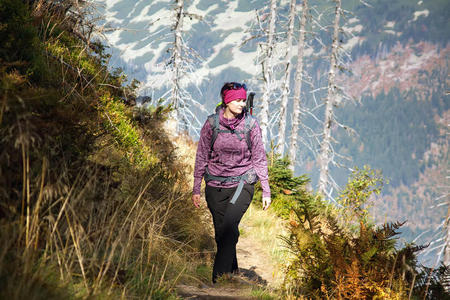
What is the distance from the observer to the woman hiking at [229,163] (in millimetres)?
4645

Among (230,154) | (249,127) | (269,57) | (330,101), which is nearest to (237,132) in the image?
(249,127)

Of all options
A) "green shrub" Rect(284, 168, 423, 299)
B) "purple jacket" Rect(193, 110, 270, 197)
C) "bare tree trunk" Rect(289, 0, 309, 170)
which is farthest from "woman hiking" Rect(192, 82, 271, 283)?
"bare tree trunk" Rect(289, 0, 309, 170)

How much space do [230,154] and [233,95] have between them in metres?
0.71

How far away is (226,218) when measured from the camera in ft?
A: 15.2

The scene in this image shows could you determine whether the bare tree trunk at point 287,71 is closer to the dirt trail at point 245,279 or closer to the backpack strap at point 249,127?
the dirt trail at point 245,279

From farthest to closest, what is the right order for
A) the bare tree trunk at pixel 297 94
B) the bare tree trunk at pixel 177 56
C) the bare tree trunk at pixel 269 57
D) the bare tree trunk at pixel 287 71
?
1. the bare tree trunk at pixel 297 94
2. the bare tree trunk at pixel 287 71
3. the bare tree trunk at pixel 269 57
4. the bare tree trunk at pixel 177 56

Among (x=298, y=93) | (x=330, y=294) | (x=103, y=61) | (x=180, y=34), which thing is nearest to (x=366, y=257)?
(x=330, y=294)

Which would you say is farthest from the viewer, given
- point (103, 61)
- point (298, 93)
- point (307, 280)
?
point (298, 93)

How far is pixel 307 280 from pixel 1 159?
9.77ft

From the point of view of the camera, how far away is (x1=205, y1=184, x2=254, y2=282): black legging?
15.2 ft

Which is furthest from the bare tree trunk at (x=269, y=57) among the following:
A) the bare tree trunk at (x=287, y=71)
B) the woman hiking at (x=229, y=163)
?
the woman hiking at (x=229, y=163)

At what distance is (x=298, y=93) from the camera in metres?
23.8

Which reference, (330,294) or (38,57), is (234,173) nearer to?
(330,294)

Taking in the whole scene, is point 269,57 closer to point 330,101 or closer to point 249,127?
point 330,101
